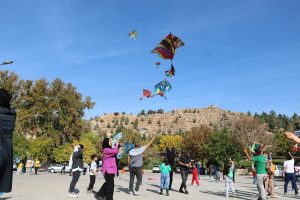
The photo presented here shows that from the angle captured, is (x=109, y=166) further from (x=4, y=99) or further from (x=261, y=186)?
(x=4, y=99)

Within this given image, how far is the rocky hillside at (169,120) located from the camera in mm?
142250

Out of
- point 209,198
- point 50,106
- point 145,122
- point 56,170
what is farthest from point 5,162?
point 145,122

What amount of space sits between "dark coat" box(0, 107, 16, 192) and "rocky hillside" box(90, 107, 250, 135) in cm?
13093

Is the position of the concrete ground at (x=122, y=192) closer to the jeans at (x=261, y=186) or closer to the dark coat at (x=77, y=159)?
the dark coat at (x=77, y=159)

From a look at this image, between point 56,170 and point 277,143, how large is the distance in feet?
139

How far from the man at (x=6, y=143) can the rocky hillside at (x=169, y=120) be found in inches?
5153

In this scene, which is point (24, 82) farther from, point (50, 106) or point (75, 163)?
point (75, 163)

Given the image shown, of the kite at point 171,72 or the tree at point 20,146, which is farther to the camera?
the tree at point 20,146

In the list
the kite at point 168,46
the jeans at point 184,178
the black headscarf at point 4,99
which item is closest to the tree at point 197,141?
the kite at point 168,46

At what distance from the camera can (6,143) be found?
4.83 meters

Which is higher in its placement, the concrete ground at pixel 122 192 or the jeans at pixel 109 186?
the jeans at pixel 109 186

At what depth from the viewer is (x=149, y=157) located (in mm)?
75625

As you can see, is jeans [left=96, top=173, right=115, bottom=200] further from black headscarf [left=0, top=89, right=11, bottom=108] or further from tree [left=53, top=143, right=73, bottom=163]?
tree [left=53, top=143, right=73, bottom=163]

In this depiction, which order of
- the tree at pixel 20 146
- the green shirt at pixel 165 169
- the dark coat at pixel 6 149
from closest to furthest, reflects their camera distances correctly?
the dark coat at pixel 6 149
the green shirt at pixel 165 169
the tree at pixel 20 146
